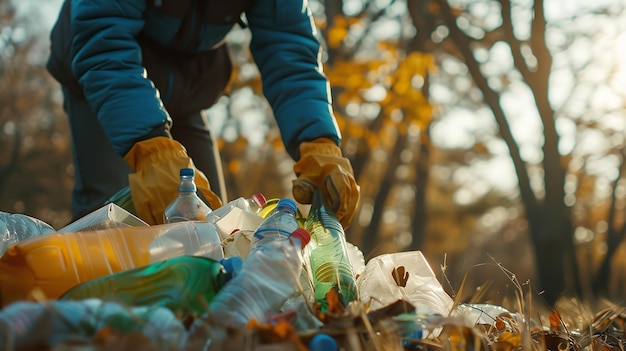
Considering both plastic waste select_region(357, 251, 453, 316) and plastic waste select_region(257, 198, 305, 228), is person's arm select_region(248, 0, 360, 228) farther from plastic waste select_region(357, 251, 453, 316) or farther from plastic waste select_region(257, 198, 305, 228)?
plastic waste select_region(357, 251, 453, 316)

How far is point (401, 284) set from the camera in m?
1.90

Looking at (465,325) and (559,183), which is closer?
(465,325)

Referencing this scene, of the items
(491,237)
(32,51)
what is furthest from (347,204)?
(491,237)

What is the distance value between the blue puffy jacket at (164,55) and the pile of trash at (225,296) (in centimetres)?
52

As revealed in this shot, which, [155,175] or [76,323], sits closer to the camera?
[76,323]

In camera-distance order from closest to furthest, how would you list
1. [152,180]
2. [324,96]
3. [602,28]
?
[152,180] < [324,96] < [602,28]

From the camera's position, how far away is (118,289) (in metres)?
1.42

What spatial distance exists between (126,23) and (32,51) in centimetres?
1799

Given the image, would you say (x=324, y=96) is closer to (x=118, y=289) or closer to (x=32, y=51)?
(x=118, y=289)

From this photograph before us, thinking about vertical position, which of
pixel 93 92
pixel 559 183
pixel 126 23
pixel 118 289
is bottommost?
pixel 559 183

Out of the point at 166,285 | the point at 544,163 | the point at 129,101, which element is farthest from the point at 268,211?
the point at 544,163

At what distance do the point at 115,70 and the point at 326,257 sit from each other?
110 cm

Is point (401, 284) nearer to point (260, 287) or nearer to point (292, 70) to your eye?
point (260, 287)

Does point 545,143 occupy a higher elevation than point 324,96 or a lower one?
lower
